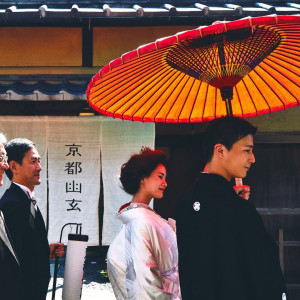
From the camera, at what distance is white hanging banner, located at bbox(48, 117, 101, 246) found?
22.5 feet

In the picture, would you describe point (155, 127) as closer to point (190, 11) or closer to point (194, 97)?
point (190, 11)

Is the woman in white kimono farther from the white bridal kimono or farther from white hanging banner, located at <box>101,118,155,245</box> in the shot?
white hanging banner, located at <box>101,118,155,245</box>

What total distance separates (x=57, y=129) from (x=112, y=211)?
69.7 inches

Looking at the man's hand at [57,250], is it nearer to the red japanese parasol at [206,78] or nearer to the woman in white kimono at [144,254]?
the woman in white kimono at [144,254]

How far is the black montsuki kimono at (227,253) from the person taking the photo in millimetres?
2227

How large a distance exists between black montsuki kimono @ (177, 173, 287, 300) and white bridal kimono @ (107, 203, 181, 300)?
44cm

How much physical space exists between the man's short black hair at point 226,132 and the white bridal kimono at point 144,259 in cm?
76

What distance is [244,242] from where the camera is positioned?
2262 millimetres

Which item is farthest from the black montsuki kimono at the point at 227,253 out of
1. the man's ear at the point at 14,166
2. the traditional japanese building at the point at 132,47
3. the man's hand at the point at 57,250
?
the traditional japanese building at the point at 132,47

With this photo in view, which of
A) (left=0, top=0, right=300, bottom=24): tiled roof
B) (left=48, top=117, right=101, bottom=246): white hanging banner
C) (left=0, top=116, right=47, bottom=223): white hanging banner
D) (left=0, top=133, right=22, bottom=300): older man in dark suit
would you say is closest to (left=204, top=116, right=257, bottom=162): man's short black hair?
(left=0, top=133, right=22, bottom=300): older man in dark suit

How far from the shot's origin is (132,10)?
19.1ft

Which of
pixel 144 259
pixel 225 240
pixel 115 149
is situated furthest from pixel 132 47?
pixel 225 240

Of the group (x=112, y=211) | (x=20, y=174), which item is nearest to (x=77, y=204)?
(x=112, y=211)

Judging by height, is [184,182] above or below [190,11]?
below
